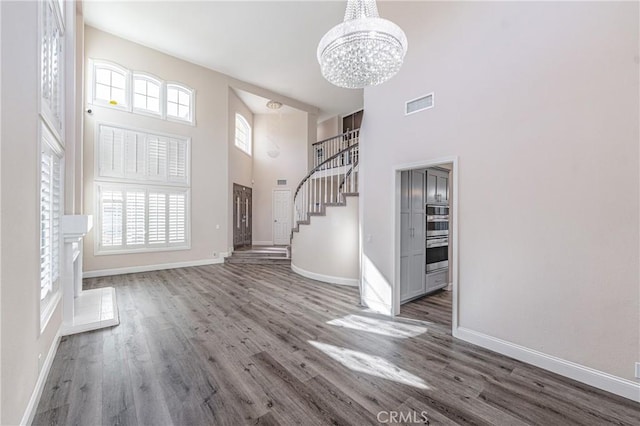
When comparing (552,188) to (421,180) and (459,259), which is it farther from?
(421,180)

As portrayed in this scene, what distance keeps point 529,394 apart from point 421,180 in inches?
127

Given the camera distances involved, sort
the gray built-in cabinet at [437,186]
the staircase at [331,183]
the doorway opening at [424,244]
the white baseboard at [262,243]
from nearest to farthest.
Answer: the doorway opening at [424,244]
the gray built-in cabinet at [437,186]
the staircase at [331,183]
the white baseboard at [262,243]

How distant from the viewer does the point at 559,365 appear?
2.43 metres

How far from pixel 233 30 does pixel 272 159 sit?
453cm

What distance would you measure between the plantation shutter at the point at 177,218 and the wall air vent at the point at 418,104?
238 inches

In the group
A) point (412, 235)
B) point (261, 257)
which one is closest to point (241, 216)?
point (261, 257)

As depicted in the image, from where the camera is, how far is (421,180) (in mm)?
4633

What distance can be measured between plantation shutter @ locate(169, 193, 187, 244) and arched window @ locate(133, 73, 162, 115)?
7.29 feet

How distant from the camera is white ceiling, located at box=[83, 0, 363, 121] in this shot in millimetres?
5223

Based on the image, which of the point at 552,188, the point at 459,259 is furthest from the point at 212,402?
the point at 552,188

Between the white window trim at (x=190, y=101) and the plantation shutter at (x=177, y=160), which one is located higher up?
the white window trim at (x=190, y=101)

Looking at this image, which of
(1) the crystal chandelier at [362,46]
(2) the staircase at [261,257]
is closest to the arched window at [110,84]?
(2) the staircase at [261,257]

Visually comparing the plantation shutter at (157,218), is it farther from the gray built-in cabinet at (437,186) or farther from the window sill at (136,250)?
the gray built-in cabinet at (437,186)

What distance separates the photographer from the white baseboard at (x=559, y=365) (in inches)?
83.7
